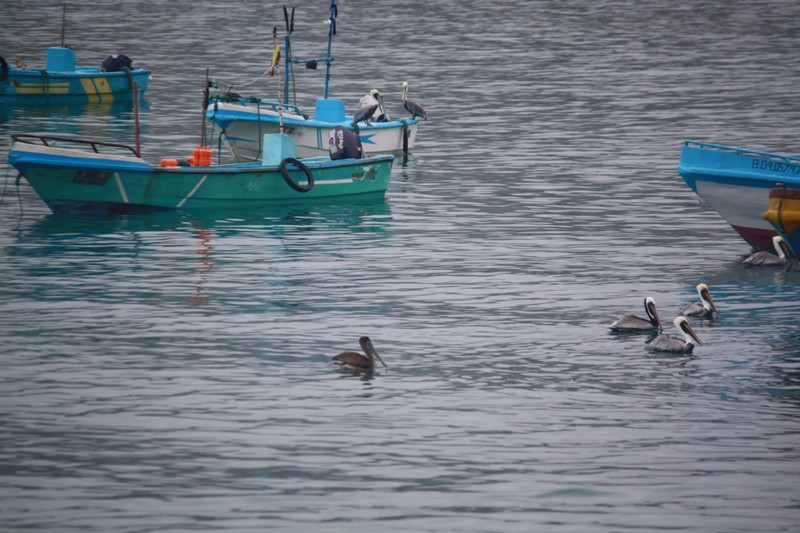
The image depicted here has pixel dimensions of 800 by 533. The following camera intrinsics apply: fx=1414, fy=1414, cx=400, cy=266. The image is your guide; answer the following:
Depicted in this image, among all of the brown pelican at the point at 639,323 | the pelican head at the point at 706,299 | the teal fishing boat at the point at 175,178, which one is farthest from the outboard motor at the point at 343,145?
the brown pelican at the point at 639,323

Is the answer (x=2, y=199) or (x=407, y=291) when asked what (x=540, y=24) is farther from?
(x=407, y=291)

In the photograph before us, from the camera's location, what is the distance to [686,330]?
2291 cm

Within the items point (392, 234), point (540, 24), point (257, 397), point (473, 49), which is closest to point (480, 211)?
point (392, 234)

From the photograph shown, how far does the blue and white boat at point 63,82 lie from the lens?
5684 cm

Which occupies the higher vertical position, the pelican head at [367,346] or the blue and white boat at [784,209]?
the blue and white boat at [784,209]

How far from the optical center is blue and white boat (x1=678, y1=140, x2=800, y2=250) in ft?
99.8

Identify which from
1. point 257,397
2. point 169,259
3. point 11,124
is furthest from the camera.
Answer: point 11,124

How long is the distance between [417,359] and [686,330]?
4.43m

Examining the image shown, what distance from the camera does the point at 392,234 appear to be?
33.3 m

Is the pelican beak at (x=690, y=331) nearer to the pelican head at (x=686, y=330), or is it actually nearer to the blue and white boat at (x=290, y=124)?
the pelican head at (x=686, y=330)

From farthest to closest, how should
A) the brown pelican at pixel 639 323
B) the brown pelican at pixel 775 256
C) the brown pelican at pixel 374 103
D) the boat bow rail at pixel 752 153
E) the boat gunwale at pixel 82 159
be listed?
the brown pelican at pixel 374 103, the boat gunwale at pixel 82 159, the boat bow rail at pixel 752 153, the brown pelican at pixel 775 256, the brown pelican at pixel 639 323

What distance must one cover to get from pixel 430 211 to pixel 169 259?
860 cm

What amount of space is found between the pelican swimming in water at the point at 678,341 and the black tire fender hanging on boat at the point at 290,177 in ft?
47.9

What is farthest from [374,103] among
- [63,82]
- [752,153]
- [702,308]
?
[702,308]
